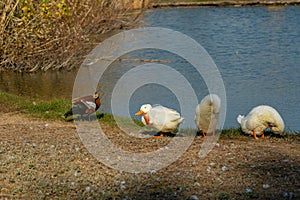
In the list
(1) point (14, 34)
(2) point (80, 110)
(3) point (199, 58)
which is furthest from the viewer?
(3) point (199, 58)

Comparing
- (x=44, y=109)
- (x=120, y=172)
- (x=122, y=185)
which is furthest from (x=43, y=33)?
(x=122, y=185)

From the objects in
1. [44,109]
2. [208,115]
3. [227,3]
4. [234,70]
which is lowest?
[44,109]

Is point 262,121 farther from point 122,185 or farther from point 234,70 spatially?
point 234,70

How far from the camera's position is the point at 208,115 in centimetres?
973

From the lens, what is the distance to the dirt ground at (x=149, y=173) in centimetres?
699

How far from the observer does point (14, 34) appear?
17.3m

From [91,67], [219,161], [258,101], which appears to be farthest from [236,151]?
[91,67]

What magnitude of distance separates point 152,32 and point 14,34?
10496 millimetres

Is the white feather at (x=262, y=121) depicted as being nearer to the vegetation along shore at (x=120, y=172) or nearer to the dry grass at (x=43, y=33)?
the vegetation along shore at (x=120, y=172)

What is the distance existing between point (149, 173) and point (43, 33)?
10.9 m

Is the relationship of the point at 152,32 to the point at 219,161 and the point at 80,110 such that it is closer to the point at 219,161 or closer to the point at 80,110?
the point at 80,110

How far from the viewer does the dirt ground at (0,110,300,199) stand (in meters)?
6.99

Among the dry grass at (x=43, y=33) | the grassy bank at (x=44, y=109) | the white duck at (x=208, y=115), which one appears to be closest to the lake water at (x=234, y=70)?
the dry grass at (x=43, y=33)

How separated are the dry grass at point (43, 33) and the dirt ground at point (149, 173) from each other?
8.12m
